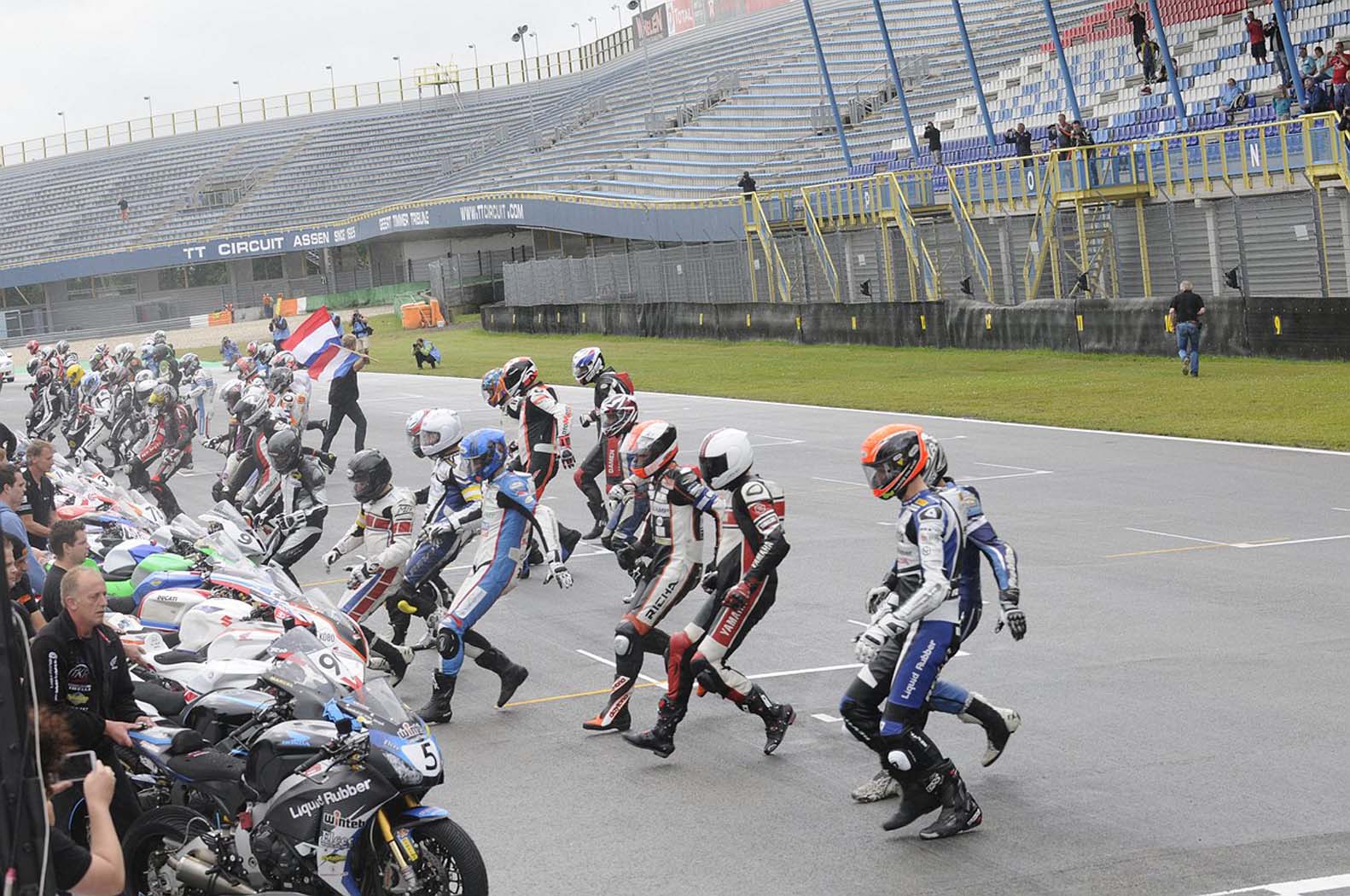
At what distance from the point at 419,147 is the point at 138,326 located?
59.0 feet

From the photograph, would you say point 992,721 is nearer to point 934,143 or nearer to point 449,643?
point 449,643

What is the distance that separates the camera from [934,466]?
8.62 metres

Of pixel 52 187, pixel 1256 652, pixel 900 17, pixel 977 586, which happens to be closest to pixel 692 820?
pixel 977 586

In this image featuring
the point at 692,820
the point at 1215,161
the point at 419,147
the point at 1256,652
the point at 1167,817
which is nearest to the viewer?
the point at 1167,817

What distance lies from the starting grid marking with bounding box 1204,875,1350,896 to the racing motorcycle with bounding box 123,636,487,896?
3220 mm

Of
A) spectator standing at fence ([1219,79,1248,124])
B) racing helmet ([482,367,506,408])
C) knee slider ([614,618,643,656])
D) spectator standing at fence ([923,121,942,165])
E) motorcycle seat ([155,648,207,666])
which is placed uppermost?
spectator standing at fence ([923,121,942,165])

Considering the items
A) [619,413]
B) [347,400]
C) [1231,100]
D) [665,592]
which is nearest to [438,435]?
[665,592]

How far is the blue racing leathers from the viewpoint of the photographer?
35.9ft

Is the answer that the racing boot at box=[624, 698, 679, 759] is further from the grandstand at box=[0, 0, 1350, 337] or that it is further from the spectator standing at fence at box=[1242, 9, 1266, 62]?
the spectator standing at fence at box=[1242, 9, 1266, 62]

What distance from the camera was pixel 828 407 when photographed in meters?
29.4

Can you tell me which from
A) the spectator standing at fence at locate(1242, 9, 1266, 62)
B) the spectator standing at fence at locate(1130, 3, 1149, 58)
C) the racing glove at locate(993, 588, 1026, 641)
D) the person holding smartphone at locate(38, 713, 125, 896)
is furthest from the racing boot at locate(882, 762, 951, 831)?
the spectator standing at fence at locate(1130, 3, 1149, 58)

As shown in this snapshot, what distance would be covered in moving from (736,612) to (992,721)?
1647 millimetres

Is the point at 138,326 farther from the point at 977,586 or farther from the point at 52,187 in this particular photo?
→ the point at 977,586

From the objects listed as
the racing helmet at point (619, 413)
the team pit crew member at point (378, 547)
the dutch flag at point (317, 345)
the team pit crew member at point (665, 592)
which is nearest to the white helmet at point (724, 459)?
the team pit crew member at point (665, 592)
